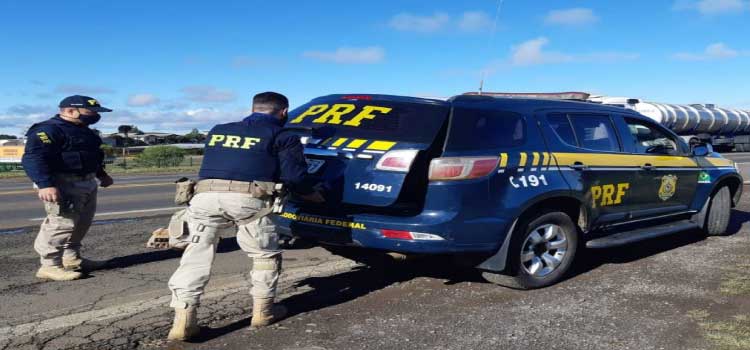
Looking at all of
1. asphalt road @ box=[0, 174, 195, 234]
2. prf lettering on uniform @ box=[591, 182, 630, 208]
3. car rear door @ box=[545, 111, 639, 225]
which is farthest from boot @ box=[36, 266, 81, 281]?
prf lettering on uniform @ box=[591, 182, 630, 208]

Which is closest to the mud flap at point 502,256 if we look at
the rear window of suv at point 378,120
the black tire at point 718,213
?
the rear window of suv at point 378,120

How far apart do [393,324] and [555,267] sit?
1678 millimetres

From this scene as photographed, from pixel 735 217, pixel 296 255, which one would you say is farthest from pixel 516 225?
pixel 735 217

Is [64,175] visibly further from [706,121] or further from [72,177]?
Answer: [706,121]

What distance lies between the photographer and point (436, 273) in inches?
217

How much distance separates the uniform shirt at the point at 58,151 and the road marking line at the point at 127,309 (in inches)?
49.3

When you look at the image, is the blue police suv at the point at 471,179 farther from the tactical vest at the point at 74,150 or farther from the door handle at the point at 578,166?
the tactical vest at the point at 74,150

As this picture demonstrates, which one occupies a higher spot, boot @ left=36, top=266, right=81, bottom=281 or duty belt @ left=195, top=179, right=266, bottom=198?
duty belt @ left=195, top=179, right=266, bottom=198

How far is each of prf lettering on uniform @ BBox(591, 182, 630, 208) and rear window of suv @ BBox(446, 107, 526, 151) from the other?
0.96 metres

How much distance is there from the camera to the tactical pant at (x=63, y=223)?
5270 mm

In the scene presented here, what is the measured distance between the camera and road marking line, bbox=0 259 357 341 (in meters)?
4.00

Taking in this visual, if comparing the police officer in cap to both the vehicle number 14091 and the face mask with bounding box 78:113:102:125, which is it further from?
the vehicle number 14091

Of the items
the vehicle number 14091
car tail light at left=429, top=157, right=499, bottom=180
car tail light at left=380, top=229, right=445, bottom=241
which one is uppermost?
car tail light at left=429, top=157, right=499, bottom=180

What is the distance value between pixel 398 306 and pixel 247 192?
140cm
